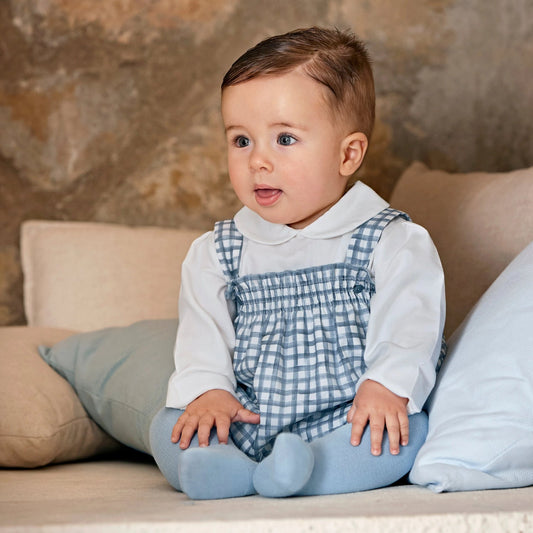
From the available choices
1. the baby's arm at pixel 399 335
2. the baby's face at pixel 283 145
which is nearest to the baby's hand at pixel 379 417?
the baby's arm at pixel 399 335

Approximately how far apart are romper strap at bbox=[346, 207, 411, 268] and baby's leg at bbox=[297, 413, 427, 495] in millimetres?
277

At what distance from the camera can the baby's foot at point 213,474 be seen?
3.27 ft

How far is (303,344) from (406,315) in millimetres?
164

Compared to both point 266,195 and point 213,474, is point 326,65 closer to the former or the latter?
point 266,195

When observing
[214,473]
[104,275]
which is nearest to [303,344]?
[214,473]

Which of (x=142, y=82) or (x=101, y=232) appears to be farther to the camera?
(x=142, y=82)

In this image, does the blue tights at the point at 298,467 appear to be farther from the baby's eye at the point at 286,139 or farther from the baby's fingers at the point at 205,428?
the baby's eye at the point at 286,139

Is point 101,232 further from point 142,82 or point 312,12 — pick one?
point 312,12

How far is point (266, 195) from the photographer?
1.27 m

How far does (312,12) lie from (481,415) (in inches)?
59.7

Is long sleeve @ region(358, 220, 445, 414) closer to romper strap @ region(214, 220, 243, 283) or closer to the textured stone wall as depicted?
romper strap @ region(214, 220, 243, 283)

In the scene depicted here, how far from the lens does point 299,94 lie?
1.21 meters

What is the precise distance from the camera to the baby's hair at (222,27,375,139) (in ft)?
4.02

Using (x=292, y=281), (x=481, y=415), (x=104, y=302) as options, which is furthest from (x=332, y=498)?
(x=104, y=302)
